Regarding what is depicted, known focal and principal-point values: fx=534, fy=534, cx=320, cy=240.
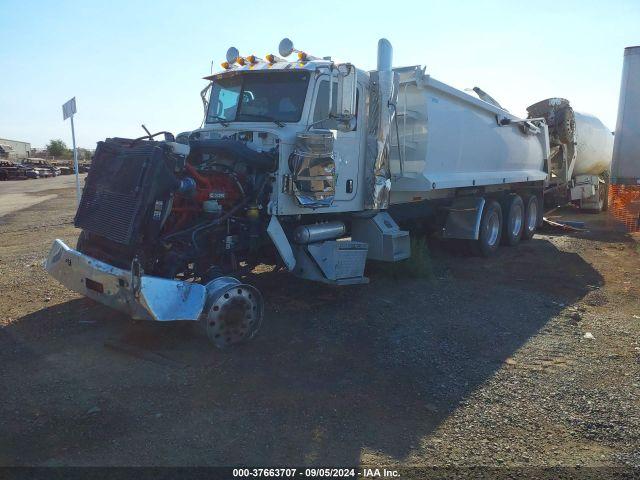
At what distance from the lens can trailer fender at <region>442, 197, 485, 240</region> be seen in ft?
31.3

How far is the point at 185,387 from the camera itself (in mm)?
4285

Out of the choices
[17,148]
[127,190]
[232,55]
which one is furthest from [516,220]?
[17,148]

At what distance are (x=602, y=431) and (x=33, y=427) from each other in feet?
12.9

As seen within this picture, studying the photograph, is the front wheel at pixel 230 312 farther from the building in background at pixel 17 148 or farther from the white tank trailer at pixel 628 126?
the building in background at pixel 17 148

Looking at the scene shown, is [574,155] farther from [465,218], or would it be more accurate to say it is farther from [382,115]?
[382,115]

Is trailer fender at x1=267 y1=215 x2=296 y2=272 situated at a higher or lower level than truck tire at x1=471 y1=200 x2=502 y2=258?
higher

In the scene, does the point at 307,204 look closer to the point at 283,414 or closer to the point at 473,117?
the point at 283,414

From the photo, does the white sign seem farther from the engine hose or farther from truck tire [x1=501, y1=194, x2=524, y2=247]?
truck tire [x1=501, y1=194, x2=524, y2=247]

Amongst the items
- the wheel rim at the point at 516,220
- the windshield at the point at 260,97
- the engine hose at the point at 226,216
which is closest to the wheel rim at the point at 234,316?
the engine hose at the point at 226,216

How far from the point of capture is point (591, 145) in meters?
15.7

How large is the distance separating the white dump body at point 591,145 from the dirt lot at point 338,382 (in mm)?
9138

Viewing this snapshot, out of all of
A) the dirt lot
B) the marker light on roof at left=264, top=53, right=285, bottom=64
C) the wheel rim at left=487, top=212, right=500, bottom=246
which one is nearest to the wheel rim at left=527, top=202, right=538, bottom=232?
the wheel rim at left=487, top=212, right=500, bottom=246

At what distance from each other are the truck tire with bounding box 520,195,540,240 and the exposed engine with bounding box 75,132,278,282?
26.1 feet

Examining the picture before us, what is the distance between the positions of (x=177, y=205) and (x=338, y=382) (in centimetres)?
233
